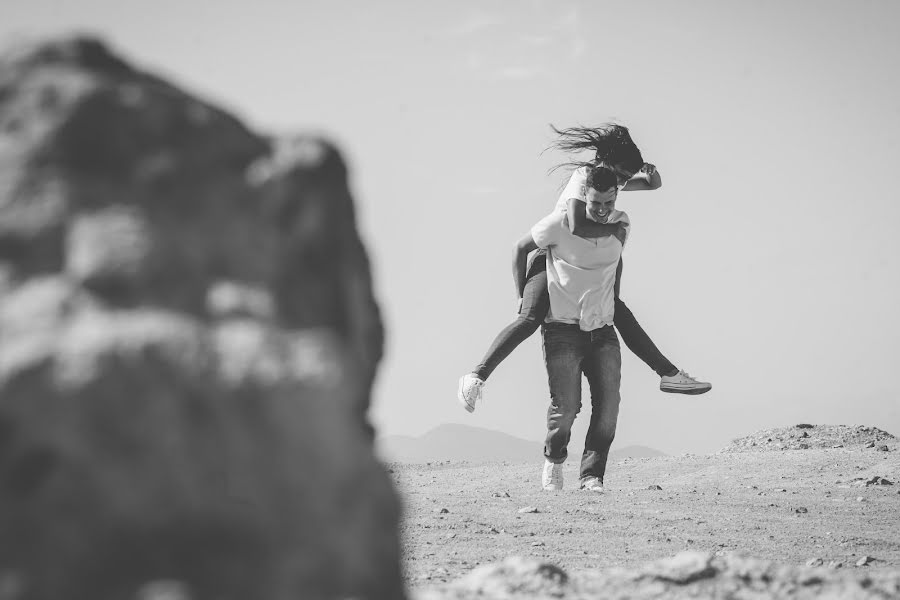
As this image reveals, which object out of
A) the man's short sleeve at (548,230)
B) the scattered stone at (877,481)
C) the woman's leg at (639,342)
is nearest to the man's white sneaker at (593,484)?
the woman's leg at (639,342)

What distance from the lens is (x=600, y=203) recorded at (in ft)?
18.6

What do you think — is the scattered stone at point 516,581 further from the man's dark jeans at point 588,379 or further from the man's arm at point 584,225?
the man's arm at point 584,225

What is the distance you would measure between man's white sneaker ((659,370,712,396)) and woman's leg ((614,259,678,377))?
0.04 m

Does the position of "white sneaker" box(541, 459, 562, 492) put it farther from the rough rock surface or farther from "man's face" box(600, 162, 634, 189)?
the rough rock surface

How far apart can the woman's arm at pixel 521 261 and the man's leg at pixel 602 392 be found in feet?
1.99

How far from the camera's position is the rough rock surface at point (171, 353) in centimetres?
141

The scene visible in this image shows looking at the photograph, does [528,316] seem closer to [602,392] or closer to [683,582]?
[602,392]

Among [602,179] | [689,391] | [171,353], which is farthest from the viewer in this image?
[689,391]

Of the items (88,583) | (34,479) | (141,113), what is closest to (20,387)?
(34,479)

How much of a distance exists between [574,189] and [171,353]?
4.62 meters

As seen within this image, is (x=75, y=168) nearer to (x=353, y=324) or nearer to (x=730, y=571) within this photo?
(x=353, y=324)

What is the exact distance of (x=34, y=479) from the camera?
1.41 metres

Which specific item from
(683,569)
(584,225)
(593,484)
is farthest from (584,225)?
(683,569)

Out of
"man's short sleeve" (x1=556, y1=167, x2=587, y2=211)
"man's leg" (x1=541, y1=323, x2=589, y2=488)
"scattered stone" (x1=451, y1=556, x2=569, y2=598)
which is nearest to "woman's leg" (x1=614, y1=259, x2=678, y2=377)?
"man's leg" (x1=541, y1=323, x2=589, y2=488)
